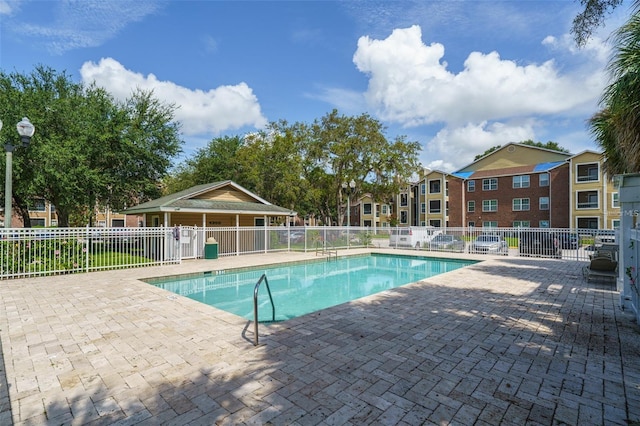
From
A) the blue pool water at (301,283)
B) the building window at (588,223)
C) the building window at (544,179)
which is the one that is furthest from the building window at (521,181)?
the blue pool water at (301,283)

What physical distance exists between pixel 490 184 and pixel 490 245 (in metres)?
22.2

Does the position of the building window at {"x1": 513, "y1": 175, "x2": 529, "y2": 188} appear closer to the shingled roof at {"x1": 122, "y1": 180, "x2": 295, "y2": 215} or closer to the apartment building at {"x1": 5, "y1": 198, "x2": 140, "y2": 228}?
the shingled roof at {"x1": 122, "y1": 180, "x2": 295, "y2": 215}

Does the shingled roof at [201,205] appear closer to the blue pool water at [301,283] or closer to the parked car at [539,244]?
the blue pool water at [301,283]

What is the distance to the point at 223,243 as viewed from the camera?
55.3ft

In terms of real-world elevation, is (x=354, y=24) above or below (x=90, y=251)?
above

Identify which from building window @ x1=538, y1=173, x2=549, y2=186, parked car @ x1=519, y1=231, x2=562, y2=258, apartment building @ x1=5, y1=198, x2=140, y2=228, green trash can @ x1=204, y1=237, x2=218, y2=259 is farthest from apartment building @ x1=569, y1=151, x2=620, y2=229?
apartment building @ x1=5, y1=198, x2=140, y2=228

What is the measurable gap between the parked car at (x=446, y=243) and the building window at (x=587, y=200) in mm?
19966

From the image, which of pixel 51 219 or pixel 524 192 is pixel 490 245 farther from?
pixel 51 219

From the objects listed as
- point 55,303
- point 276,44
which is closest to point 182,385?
point 55,303

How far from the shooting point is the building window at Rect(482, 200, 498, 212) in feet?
117

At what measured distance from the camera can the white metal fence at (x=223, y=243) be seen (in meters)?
9.79

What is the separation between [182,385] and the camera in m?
3.31

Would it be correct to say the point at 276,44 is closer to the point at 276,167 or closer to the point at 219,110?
the point at 276,167

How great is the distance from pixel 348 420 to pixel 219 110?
3292cm
